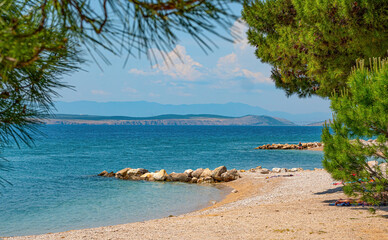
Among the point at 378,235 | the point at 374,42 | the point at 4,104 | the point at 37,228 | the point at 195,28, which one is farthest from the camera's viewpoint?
the point at 37,228

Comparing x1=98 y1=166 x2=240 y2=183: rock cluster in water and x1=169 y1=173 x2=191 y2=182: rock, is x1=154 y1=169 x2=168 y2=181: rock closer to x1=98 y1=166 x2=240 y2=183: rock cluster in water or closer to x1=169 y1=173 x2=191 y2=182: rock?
x1=98 y1=166 x2=240 y2=183: rock cluster in water

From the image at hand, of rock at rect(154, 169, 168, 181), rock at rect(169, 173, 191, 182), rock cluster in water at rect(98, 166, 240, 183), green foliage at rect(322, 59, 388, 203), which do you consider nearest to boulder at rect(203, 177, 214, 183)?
rock cluster in water at rect(98, 166, 240, 183)

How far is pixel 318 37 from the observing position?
1028cm

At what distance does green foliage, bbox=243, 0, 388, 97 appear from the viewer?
9438mm

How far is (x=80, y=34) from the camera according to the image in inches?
108

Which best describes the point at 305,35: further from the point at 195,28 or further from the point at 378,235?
the point at 195,28

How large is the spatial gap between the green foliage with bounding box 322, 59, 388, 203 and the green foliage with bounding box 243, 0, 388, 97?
5.06ft

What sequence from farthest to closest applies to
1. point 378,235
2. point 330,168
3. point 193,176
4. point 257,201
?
point 193,176 < point 257,201 < point 330,168 < point 378,235

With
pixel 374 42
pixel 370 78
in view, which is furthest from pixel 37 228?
pixel 374 42

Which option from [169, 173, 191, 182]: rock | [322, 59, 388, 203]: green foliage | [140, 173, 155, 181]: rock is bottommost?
[140, 173, 155, 181]: rock

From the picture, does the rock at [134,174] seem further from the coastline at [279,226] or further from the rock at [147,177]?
the coastline at [279,226]

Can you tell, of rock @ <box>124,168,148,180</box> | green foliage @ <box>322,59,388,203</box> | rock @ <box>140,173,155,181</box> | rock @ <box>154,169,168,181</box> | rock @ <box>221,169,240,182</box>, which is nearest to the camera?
green foliage @ <box>322,59,388,203</box>

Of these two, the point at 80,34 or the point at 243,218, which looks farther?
the point at 243,218

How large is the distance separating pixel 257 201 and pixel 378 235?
6.51 m
